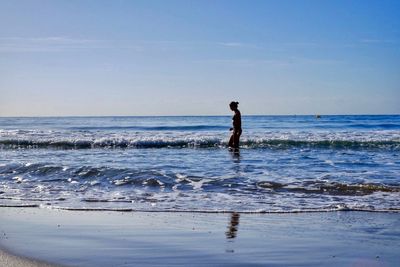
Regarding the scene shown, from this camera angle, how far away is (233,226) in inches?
275

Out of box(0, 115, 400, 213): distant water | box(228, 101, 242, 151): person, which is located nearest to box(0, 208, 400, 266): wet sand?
box(0, 115, 400, 213): distant water

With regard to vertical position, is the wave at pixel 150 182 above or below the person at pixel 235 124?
below

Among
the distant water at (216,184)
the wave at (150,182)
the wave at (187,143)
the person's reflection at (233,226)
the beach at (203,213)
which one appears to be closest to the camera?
the beach at (203,213)

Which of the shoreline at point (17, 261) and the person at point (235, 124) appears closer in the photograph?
the shoreline at point (17, 261)

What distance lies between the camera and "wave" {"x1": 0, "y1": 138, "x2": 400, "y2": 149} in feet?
77.6

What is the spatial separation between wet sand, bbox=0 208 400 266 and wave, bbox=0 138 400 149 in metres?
15.8

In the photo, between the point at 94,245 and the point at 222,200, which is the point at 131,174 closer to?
the point at 222,200

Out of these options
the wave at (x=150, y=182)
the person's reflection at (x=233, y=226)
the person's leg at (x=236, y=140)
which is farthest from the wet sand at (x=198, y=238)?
the person's leg at (x=236, y=140)

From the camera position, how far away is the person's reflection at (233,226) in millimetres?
6398

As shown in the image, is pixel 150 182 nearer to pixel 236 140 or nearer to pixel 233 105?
pixel 233 105

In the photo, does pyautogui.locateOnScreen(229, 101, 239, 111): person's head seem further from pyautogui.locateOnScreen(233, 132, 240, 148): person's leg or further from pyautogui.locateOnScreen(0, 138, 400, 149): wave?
pyautogui.locateOnScreen(0, 138, 400, 149): wave

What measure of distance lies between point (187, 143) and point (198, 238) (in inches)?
767

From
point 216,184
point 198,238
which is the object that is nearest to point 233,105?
point 216,184

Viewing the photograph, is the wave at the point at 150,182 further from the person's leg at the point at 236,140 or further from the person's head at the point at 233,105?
the person's leg at the point at 236,140
